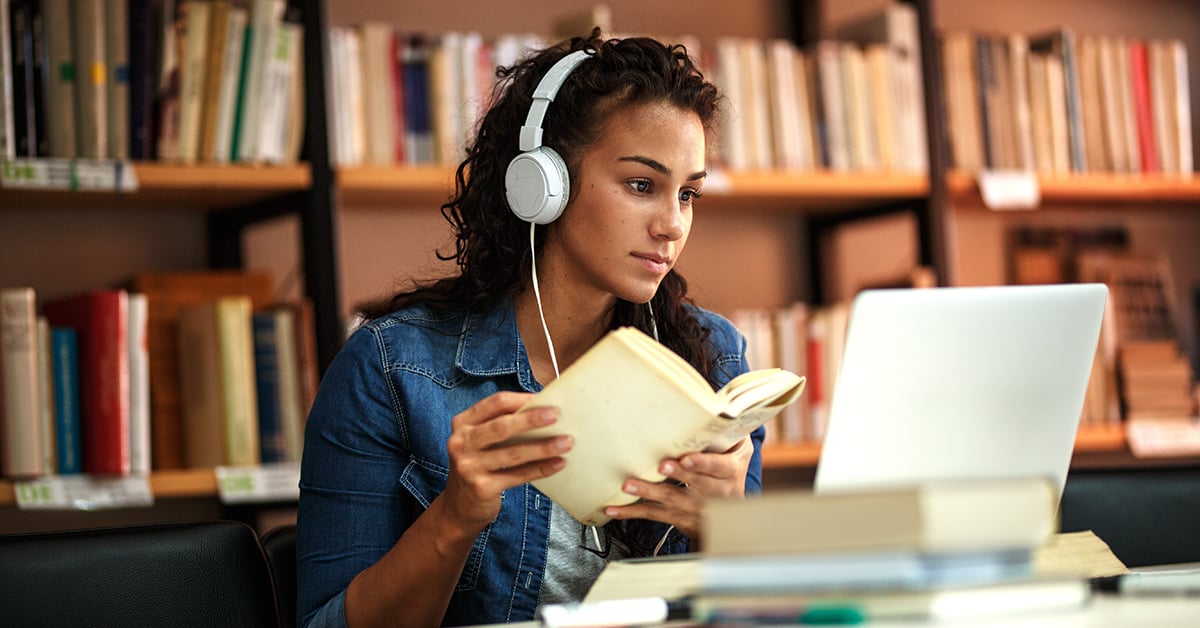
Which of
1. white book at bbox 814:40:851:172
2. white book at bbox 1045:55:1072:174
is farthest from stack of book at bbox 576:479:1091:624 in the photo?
white book at bbox 1045:55:1072:174

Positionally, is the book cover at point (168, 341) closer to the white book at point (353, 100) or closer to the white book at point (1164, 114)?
the white book at point (353, 100)

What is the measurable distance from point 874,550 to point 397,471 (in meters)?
0.76

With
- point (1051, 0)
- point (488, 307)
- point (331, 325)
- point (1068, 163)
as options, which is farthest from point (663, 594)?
point (1051, 0)

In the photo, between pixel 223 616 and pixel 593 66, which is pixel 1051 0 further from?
pixel 223 616

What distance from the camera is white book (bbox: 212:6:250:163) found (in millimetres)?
1936

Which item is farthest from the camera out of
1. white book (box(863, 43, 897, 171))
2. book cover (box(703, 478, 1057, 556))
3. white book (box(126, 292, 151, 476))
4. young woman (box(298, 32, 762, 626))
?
white book (box(863, 43, 897, 171))

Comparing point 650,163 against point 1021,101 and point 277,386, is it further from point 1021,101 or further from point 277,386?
point 1021,101

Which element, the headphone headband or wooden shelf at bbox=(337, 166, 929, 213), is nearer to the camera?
the headphone headband

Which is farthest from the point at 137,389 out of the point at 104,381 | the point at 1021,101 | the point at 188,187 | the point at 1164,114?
the point at 1164,114

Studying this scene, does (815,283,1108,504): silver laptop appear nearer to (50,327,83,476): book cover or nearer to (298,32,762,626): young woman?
(298,32,762,626): young woman

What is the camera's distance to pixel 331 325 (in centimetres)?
198

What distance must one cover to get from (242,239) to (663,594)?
152 cm

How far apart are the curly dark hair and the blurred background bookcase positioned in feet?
0.56

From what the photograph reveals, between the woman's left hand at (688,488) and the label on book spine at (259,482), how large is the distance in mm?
949
